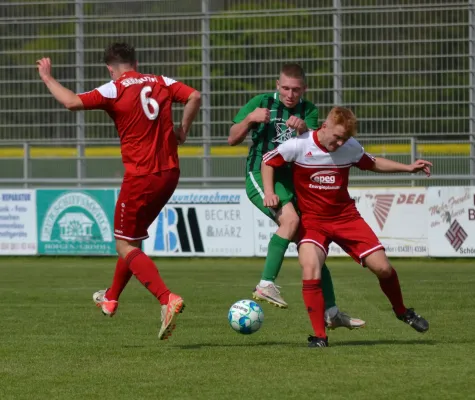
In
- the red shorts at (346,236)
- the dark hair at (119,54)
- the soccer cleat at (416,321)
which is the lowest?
the soccer cleat at (416,321)

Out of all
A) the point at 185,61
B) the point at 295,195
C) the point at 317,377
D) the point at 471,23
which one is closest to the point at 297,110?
the point at 295,195

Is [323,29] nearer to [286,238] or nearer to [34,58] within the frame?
[34,58]

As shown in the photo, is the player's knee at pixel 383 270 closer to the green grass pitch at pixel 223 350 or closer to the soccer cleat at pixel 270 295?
the green grass pitch at pixel 223 350

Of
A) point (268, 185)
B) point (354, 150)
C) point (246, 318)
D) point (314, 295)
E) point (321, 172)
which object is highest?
point (354, 150)

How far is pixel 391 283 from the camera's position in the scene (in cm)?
817

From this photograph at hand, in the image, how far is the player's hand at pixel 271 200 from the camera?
8219mm

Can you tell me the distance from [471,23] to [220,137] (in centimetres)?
492

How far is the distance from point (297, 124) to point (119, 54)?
4.51 feet

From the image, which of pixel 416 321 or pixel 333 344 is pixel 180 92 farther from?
pixel 416 321

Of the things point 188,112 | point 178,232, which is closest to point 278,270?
point 188,112

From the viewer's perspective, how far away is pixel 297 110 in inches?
356

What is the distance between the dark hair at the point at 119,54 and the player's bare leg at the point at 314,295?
6.22 feet

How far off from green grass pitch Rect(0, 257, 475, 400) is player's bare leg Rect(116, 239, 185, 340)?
0.66ft

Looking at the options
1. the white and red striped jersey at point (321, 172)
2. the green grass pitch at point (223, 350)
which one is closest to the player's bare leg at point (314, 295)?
the green grass pitch at point (223, 350)
